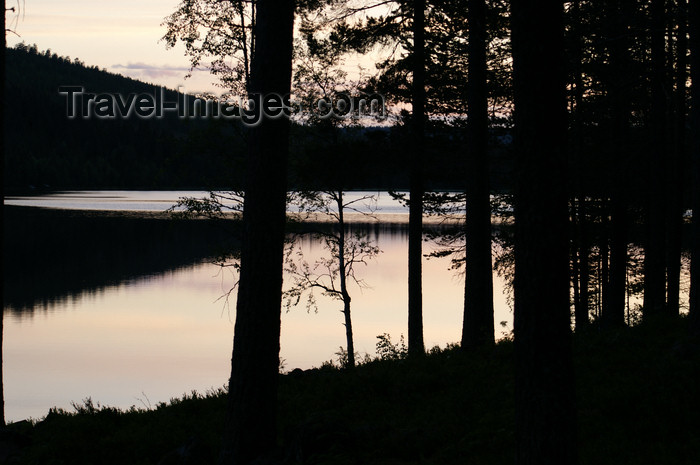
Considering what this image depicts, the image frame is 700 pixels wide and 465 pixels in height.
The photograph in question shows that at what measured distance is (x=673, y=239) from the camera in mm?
18703

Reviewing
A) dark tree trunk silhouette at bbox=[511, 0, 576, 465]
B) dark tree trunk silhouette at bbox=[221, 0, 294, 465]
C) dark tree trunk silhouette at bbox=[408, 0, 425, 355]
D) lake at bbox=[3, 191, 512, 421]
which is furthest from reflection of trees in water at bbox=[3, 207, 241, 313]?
dark tree trunk silhouette at bbox=[511, 0, 576, 465]

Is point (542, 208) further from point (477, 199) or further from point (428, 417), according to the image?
point (477, 199)

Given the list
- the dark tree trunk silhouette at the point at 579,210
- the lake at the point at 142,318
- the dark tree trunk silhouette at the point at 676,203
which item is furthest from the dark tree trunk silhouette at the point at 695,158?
the dark tree trunk silhouette at the point at 579,210

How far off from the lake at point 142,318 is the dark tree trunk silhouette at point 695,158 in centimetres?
938

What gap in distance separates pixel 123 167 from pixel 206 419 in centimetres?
17681

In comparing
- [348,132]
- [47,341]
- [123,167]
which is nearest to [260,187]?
[348,132]

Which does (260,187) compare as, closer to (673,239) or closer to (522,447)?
(522,447)

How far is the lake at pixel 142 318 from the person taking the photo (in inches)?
1029

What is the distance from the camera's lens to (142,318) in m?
38.4

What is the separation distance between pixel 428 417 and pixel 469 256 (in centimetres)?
575

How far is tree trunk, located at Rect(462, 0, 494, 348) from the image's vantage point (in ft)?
44.6

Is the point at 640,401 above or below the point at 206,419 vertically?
above

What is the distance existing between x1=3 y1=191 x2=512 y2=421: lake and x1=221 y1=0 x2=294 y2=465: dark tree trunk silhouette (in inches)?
202

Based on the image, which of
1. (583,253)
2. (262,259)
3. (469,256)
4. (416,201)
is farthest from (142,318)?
(262,259)
